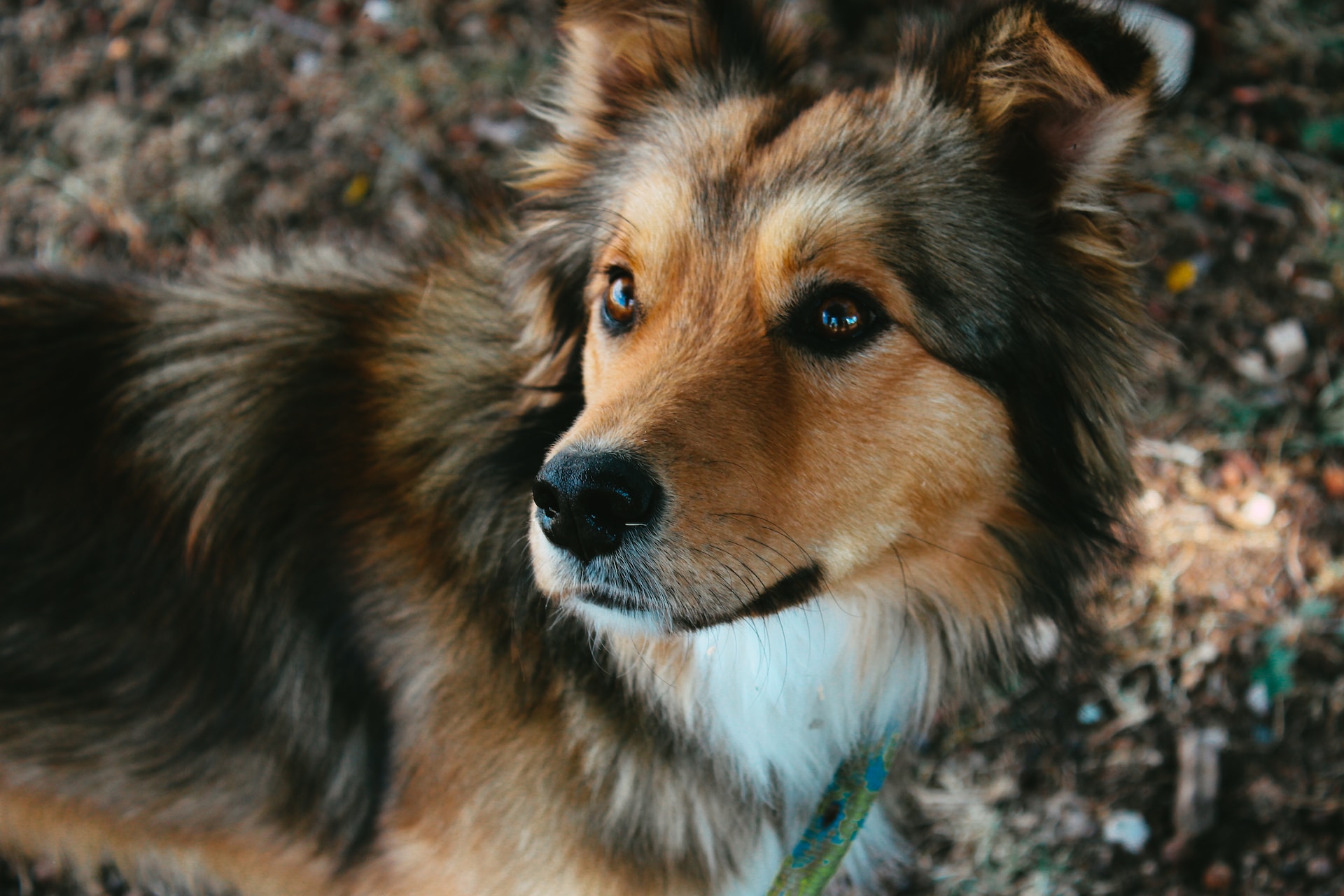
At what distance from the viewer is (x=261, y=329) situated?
2.54 meters

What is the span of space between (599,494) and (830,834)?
3.64ft

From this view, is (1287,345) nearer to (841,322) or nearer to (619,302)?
(841,322)

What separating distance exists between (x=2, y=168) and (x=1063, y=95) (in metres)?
4.90

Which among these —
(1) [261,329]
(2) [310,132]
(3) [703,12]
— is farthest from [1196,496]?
(2) [310,132]

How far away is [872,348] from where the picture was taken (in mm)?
1951

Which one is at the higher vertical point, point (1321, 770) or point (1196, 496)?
point (1196, 496)

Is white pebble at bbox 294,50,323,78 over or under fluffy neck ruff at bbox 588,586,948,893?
over

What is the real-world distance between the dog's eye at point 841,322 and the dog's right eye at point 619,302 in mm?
413

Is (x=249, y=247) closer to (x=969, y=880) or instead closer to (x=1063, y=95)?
(x=1063, y=95)

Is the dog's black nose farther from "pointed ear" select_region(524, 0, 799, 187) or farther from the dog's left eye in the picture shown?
"pointed ear" select_region(524, 0, 799, 187)

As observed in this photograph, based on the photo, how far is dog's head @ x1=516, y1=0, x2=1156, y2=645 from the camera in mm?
1790

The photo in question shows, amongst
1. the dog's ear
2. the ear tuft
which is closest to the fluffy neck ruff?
the dog's ear

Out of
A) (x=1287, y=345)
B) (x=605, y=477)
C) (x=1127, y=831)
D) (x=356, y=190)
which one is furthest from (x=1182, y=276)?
(x=356, y=190)

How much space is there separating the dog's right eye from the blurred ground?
2.93 ft
